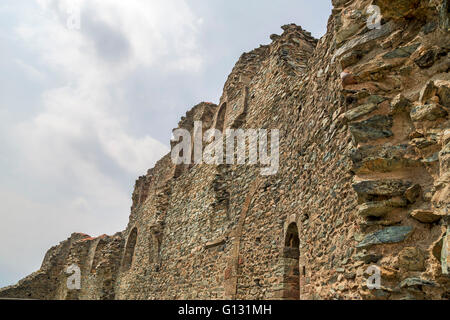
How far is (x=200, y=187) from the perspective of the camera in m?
11.1

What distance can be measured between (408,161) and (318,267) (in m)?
2.55

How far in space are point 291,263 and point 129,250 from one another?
12.6 metres

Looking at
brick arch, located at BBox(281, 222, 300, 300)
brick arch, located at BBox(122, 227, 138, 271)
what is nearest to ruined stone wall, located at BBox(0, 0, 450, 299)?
brick arch, located at BBox(281, 222, 300, 300)

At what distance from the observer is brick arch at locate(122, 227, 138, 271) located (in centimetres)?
1700

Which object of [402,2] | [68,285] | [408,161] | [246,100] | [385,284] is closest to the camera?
[385,284]

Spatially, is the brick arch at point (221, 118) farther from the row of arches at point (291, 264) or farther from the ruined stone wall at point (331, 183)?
the row of arches at point (291, 264)

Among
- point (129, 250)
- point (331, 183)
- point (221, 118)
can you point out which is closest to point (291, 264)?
point (331, 183)

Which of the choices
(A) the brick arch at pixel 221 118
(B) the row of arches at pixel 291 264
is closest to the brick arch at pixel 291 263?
(B) the row of arches at pixel 291 264

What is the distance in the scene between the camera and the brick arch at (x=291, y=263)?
5.98 metres

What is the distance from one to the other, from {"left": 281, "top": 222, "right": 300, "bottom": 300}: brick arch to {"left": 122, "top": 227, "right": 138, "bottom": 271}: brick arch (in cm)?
1220

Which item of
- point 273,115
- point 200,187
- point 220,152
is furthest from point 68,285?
point 273,115

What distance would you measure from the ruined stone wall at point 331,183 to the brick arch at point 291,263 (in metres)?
0.02

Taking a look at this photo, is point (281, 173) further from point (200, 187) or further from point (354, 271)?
point (200, 187)

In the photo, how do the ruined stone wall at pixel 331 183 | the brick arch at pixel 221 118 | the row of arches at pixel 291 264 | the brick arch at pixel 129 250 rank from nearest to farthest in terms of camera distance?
the ruined stone wall at pixel 331 183 → the row of arches at pixel 291 264 → the brick arch at pixel 221 118 → the brick arch at pixel 129 250
